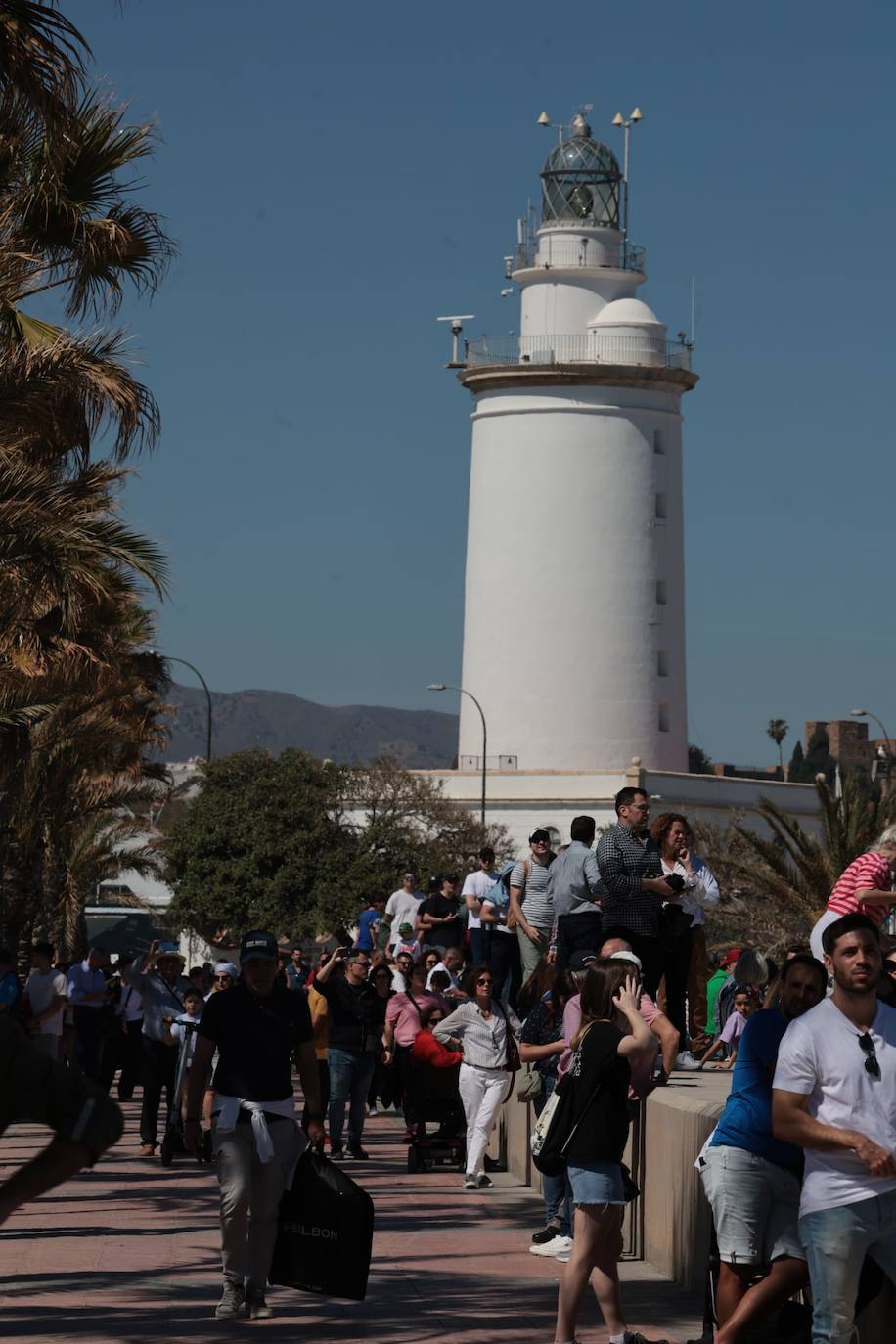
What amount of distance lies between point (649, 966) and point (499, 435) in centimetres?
4944

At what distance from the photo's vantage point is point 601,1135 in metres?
10.1

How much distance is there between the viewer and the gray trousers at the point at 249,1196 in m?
11.0

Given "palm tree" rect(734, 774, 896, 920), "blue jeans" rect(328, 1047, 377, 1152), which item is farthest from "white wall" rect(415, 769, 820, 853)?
"blue jeans" rect(328, 1047, 377, 1152)

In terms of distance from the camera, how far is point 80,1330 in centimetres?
1040

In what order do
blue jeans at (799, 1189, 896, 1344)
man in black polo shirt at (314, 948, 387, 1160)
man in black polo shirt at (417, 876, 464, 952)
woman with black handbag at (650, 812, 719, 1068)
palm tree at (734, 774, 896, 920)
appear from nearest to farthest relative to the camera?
blue jeans at (799, 1189, 896, 1344)
woman with black handbag at (650, 812, 719, 1068)
man in black polo shirt at (314, 948, 387, 1160)
man in black polo shirt at (417, 876, 464, 952)
palm tree at (734, 774, 896, 920)

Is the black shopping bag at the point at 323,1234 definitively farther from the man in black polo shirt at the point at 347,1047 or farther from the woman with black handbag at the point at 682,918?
the man in black polo shirt at the point at 347,1047

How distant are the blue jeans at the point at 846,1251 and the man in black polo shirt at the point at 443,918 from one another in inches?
646

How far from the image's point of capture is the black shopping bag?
1050 cm

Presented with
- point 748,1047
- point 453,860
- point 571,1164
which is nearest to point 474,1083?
point 571,1164

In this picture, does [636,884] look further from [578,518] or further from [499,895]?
[578,518]

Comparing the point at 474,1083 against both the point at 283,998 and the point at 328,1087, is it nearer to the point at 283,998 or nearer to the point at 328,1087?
the point at 328,1087

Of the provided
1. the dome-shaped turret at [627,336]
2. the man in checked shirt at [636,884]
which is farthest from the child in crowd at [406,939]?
the dome-shaped turret at [627,336]

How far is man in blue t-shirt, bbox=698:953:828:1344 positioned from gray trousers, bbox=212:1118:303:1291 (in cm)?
295

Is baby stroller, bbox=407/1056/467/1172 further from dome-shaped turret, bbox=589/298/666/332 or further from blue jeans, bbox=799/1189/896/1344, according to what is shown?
dome-shaped turret, bbox=589/298/666/332
